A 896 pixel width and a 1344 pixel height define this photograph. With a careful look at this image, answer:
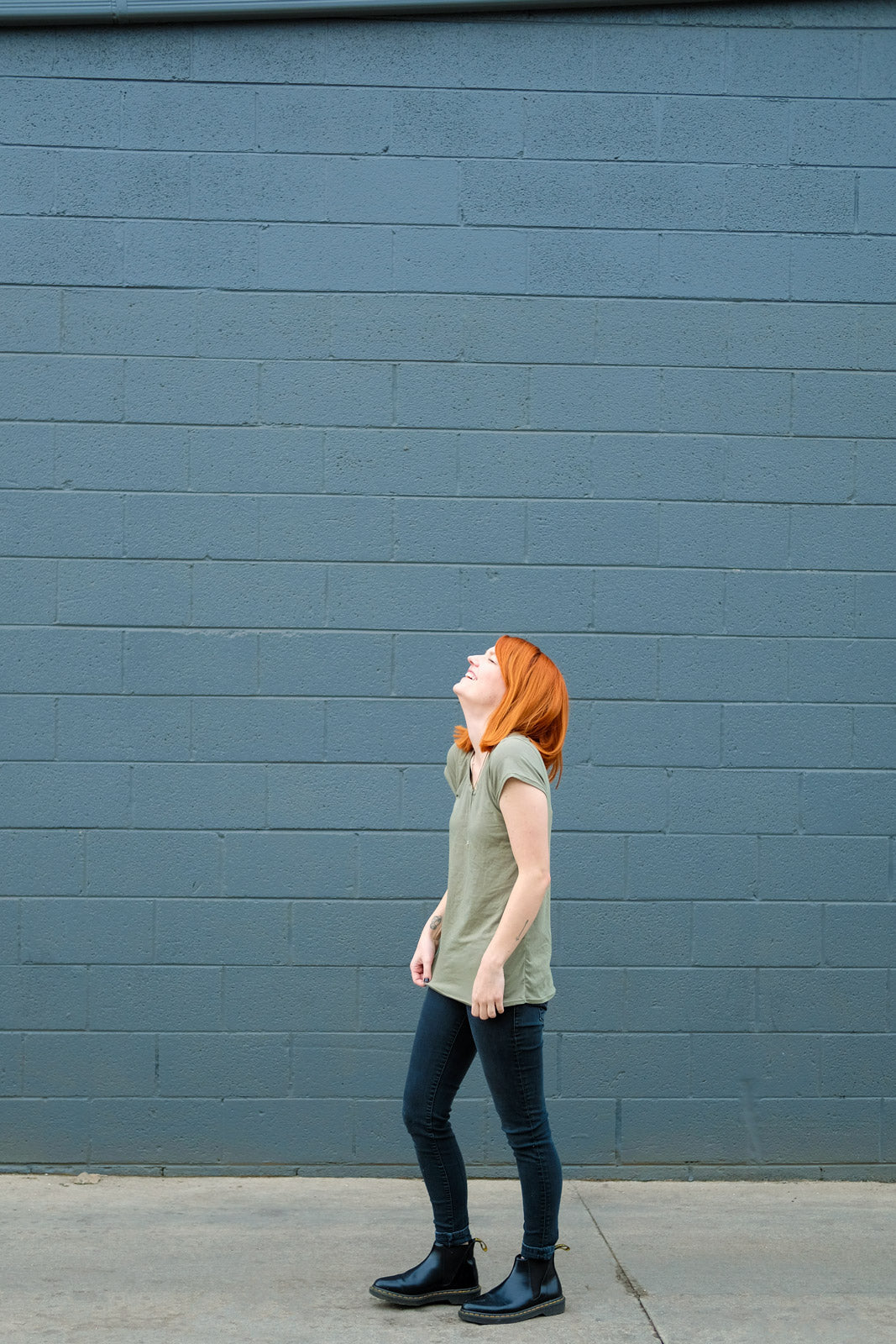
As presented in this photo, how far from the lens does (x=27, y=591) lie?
172 inches

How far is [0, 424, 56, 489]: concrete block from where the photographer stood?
14.4 feet

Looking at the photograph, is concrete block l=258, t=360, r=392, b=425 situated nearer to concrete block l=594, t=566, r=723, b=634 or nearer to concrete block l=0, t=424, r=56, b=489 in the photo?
concrete block l=0, t=424, r=56, b=489

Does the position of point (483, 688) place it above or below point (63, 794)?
above

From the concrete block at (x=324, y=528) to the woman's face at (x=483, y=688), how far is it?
120 centimetres

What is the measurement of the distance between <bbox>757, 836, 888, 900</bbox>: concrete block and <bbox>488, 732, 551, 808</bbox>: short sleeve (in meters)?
1.56

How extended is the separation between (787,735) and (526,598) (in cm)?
110

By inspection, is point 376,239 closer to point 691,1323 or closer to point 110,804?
point 110,804

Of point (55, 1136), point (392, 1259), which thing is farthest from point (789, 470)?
point (55, 1136)


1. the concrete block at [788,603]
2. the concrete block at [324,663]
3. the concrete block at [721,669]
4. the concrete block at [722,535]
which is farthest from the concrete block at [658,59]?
the concrete block at [324,663]

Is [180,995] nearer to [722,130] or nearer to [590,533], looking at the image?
[590,533]

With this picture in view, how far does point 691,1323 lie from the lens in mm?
3256

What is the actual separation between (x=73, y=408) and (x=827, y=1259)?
152 inches

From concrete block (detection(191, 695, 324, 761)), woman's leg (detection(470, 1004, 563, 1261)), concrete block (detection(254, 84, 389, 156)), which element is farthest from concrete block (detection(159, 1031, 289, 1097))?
concrete block (detection(254, 84, 389, 156))

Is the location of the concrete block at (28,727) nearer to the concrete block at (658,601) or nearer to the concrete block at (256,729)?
the concrete block at (256,729)
